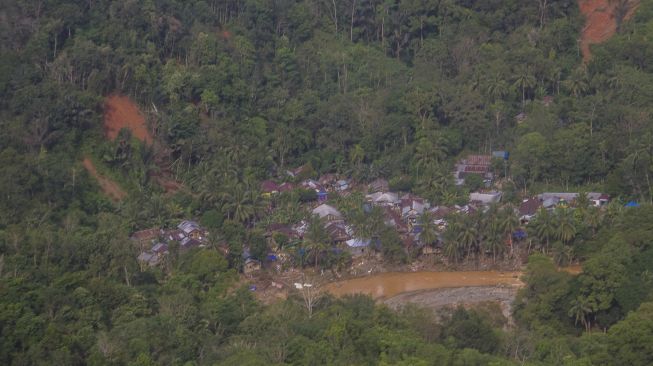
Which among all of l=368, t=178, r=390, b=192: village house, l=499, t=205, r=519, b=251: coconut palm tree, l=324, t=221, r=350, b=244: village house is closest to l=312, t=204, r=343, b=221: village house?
l=324, t=221, r=350, b=244: village house

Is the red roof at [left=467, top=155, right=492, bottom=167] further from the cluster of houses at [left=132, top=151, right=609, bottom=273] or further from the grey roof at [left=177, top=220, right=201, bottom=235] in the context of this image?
the grey roof at [left=177, top=220, right=201, bottom=235]

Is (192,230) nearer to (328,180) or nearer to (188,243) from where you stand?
(188,243)

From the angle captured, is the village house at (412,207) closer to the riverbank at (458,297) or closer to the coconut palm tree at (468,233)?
the coconut palm tree at (468,233)

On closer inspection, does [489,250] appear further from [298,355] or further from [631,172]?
[298,355]

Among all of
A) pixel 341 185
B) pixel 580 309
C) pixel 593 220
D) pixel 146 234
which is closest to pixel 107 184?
pixel 146 234

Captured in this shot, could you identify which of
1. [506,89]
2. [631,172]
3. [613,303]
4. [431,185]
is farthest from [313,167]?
[613,303]

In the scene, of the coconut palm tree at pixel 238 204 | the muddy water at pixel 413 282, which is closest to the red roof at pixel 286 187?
the coconut palm tree at pixel 238 204
